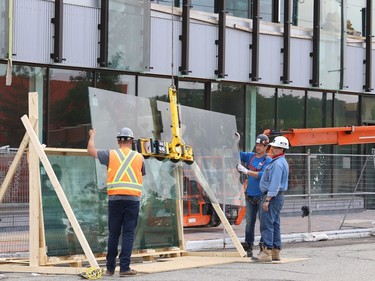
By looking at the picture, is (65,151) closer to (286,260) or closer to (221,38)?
(286,260)

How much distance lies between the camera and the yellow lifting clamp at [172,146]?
37.8ft

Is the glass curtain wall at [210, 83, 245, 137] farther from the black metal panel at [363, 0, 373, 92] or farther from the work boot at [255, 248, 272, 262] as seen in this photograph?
the work boot at [255, 248, 272, 262]

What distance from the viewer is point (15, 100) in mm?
16766

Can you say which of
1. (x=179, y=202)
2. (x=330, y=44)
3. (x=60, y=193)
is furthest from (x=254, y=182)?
(x=330, y=44)

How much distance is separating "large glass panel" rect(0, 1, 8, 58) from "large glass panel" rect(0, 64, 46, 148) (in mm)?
472

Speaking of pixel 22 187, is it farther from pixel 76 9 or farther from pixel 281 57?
pixel 281 57

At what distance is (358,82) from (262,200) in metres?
12.5

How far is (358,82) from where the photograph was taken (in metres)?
23.8

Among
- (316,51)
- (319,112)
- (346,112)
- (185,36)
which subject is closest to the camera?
(185,36)

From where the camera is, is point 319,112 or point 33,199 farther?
point 319,112

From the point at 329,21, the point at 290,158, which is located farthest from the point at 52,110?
the point at 329,21

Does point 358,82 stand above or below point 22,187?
above

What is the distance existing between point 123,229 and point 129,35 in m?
8.76

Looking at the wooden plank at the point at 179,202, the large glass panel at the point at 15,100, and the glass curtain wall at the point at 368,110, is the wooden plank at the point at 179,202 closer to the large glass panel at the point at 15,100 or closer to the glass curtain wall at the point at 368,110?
the large glass panel at the point at 15,100
